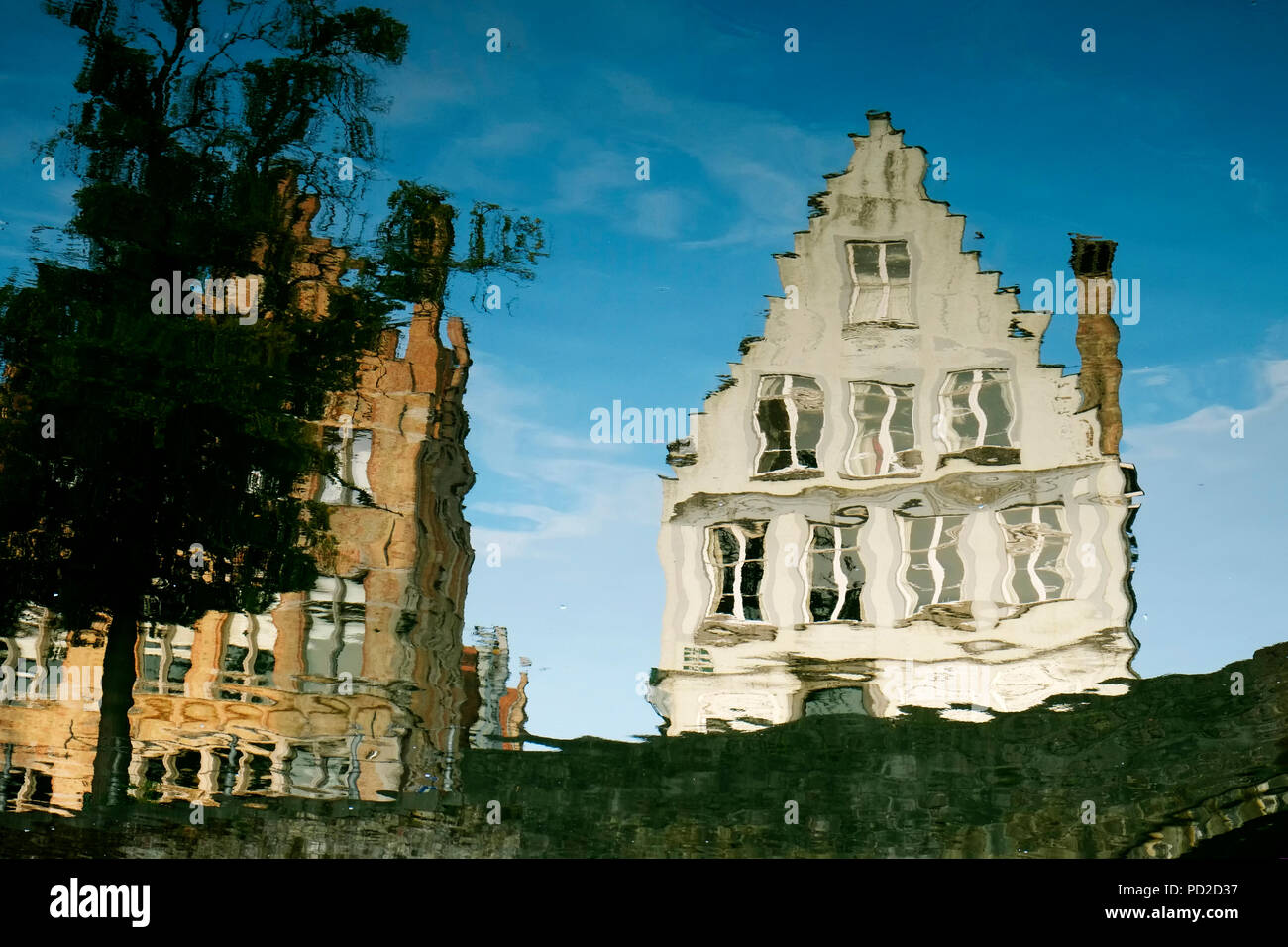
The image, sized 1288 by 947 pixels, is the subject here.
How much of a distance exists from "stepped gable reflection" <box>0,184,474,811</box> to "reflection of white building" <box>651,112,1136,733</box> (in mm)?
1731

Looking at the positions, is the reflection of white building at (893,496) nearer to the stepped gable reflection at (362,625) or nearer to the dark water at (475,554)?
the dark water at (475,554)

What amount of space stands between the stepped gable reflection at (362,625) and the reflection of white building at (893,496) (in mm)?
1731

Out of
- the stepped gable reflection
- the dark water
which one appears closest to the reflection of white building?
the dark water

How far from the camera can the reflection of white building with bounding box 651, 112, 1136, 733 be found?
22.2 ft

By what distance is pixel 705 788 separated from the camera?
24.7ft

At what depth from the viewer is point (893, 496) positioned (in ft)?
22.4

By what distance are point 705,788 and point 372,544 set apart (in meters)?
3.23

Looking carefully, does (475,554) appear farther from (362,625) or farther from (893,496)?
(893,496)

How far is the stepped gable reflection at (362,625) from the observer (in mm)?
7145

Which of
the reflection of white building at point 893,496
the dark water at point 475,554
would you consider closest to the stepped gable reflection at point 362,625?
the dark water at point 475,554

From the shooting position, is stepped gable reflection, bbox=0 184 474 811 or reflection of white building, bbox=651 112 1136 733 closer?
reflection of white building, bbox=651 112 1136 733

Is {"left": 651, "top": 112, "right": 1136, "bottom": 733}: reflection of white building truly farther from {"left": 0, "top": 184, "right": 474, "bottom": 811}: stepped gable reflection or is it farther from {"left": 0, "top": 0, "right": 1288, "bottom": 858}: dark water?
{"left": 0, "top": 184, "right": 474, "bottom": 811}: stepped gable reflection
